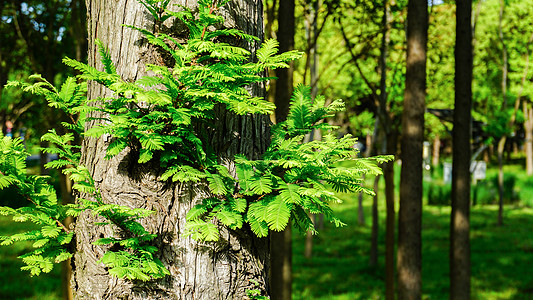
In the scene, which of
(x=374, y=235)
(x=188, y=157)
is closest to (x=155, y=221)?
(x=188, y=157)

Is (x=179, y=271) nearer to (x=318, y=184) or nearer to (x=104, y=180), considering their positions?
(x=104, y=180)

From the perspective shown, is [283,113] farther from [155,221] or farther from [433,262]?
[433,262]

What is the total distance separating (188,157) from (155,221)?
A: 31 centimetres

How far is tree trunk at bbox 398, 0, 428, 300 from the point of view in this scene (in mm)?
6414

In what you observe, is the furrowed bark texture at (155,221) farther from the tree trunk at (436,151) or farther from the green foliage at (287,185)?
the tree trunk at (436,151)

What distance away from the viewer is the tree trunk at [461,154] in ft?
23.1

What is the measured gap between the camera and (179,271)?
197 centimetres

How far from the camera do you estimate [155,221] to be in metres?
1.97

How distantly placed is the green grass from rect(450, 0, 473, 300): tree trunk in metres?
4.45

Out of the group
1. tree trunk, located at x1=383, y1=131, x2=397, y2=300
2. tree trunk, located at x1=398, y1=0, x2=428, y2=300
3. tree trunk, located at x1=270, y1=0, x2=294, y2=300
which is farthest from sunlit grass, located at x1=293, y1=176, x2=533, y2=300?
tree trunk, located at x1=398, y1=0, x2=428, y2=300

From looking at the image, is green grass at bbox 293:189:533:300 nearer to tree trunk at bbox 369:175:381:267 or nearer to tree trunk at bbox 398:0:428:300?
tree trunk at bbox 369:175:381:267

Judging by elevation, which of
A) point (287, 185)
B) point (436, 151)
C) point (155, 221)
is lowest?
point (155, 221)

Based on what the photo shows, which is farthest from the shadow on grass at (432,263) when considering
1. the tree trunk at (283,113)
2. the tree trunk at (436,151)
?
the tree trunk at (436,151)

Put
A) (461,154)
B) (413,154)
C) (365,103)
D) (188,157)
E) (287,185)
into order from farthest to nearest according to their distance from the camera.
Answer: (365,103) < (461,154) < (413,154) < (188,157) < (287,185)
